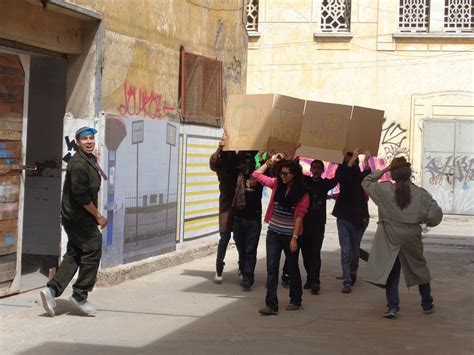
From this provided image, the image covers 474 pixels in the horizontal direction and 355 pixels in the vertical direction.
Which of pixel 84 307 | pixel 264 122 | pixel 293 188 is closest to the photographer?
pixel 84 307

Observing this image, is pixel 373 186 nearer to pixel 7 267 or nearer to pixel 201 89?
pixel 7 267

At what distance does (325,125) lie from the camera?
931 cm

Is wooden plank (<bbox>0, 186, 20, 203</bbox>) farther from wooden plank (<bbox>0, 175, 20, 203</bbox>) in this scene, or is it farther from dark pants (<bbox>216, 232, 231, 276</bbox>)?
dark pants (<bbox>216, 232, 231, 276</bbox>)

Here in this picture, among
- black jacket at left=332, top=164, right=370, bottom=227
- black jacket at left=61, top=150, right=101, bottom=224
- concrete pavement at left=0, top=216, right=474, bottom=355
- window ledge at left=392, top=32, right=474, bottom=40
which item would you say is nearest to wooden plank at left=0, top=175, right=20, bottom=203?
black jacket at left=61, top=150, right=101, bottom=224

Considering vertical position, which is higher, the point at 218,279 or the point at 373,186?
the point at 373,186

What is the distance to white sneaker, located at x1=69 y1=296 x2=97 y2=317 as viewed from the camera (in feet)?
26.3

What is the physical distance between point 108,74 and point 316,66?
1441cm

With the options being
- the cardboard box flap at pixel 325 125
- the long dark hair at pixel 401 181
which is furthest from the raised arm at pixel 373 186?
the cardboard box flap at pixel 325 125

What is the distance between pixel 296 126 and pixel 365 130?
0.86m

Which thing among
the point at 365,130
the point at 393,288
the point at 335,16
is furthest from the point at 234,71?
the point at 335,16

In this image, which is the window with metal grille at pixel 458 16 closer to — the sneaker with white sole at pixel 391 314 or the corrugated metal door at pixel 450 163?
the corrugated metal door at pixel 450 163

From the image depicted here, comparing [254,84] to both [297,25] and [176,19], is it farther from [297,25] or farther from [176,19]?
[176,19]

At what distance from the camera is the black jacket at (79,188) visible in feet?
25.7

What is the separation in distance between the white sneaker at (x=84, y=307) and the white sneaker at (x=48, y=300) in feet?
0.65
